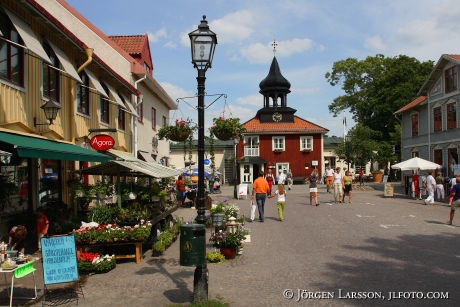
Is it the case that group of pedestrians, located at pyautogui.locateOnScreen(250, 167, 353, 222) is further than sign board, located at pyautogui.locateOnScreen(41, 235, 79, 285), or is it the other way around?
group of pedestrians, located at pyautogui.locateOnScreen(250, 167, 353, 222)

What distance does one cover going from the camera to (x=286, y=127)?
5256 centimetres

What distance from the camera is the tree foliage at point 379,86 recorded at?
4662 centimetres

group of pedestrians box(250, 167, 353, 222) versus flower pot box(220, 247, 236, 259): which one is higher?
group of pedestrians box(250, 167, 353, 222)

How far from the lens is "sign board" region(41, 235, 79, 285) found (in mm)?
6758

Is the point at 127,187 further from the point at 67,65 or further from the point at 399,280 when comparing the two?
the point at 399,280

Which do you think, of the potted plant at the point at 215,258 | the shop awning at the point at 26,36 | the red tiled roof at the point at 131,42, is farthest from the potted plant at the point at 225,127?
the red tiled roof at the point at 131,42

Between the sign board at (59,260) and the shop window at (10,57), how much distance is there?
4.42 m

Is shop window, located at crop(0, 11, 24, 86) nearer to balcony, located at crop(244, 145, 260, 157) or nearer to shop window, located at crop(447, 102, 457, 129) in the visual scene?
shop window, located at crop(447, 102, 457, 129)

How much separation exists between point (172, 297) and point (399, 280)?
371cm

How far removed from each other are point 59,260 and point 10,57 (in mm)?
5337

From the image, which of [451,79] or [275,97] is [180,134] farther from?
[275,97]

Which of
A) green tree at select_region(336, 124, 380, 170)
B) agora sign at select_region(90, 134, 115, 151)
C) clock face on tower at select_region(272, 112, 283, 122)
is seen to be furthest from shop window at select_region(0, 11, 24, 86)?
clock face on tower at select_region(272, 112, 283, 122)

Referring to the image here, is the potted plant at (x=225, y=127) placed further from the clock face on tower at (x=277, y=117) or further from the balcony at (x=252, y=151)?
the clock face on tower at (x=277, y=117)

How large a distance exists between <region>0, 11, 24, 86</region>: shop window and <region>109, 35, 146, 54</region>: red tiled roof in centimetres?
1510
